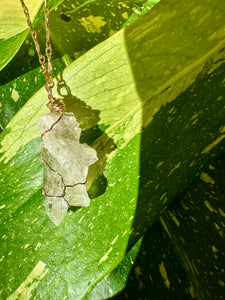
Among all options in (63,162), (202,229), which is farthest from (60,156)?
(202,229)

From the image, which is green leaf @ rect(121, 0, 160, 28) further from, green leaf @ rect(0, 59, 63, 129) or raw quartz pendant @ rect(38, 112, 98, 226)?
raw quartz pendant @ rect(38, 112, 98, 226)

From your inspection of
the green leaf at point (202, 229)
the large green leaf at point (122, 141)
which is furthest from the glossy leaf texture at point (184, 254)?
the large green leaf at point (122, 141)

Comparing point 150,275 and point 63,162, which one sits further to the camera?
point 150,275

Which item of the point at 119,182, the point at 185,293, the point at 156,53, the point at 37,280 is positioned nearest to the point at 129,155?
the point at 119,182

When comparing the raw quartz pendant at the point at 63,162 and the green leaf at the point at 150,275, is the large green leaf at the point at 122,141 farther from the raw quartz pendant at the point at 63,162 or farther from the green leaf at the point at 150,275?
the green leaf at the point at 150,275

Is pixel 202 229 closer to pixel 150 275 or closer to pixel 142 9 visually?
pixel 150 275

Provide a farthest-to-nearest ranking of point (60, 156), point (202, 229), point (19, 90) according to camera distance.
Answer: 1. point (19, 90)
2. point (202, 229)
3. point (60, 156)
